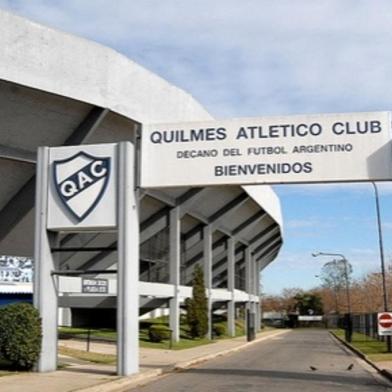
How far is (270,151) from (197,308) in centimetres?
2684

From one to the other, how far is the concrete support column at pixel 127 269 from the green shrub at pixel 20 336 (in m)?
2.11

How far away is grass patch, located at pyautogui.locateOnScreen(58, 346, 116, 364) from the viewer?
82.9 ft

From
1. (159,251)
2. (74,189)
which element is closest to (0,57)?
(74,189)

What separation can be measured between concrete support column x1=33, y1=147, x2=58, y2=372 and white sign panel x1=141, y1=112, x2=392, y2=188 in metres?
2.74

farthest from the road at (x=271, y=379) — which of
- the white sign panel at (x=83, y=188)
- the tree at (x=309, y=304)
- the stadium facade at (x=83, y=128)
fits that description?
the tree at (x=309, y=304)

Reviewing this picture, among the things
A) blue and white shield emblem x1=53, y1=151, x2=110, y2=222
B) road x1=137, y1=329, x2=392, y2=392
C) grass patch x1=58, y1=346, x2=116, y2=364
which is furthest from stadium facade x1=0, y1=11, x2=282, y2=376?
road x1=137, y1=329, x2=392, y2=392

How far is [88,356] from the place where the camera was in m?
27.0

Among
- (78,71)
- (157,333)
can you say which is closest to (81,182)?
(78,71)

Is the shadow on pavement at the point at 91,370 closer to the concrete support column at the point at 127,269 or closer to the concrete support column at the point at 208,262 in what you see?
the concrete support column at the point at 127,269

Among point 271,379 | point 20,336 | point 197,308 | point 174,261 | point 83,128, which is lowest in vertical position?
point 271,379

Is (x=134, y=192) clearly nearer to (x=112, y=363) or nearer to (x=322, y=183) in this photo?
(x=322, y=183)

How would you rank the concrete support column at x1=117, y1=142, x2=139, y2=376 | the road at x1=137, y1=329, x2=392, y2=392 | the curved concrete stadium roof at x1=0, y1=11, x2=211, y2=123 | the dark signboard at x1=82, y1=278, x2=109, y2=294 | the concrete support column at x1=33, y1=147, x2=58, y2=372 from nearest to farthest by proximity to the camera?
the road at x1=137, y1=329, x2=392, y2=392 < the concrete support column at x1=117, y1=142, x2=139, y2=376 < the concrete support column at x1=33, y1=147, x2=58, y2=372 < the dark signboard at x1=82, y1=278, x2=109, y2=294 < the curved concrete stadium roof at x1=0, y1=11, x2=211, y2=123

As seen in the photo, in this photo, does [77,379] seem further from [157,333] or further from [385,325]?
[157,333]

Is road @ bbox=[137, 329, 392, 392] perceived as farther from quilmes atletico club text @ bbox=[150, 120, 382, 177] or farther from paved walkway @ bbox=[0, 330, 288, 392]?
quilmes atletico club text @ bbox=[150, 120, 382, 177]
